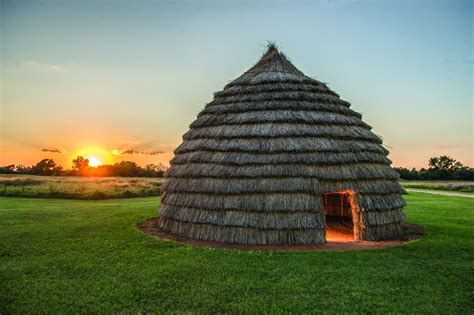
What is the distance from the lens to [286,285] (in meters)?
8.40

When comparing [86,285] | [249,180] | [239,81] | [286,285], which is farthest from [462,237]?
[86,285]

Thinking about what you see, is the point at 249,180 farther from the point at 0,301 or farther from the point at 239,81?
the point at 0,301

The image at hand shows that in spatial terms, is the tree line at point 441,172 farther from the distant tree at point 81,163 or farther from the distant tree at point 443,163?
the distant tree at point 81,163

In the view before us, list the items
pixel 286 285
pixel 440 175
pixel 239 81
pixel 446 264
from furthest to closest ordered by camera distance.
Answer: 1. pixel 440 175
2. pixel 239 81
3. pixel 446 264
4. pixel 286 285

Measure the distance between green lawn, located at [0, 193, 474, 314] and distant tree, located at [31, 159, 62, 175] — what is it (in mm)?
62079

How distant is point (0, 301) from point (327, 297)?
6876mm

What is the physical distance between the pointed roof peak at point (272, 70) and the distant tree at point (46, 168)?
6303 centimetres

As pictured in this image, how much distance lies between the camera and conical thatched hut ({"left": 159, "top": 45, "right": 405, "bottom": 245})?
12562 millimetres

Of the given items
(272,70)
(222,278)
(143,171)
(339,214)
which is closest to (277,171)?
(222,278)

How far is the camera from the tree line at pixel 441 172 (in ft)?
218

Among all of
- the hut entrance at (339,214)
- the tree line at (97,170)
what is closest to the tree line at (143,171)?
the tree line at (97,170)

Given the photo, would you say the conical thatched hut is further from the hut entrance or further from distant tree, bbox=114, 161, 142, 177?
distant tree, bbox=114, 161, 142, 177

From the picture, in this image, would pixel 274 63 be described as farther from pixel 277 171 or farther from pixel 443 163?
pixel 443 163

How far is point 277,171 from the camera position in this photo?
41.9ft
